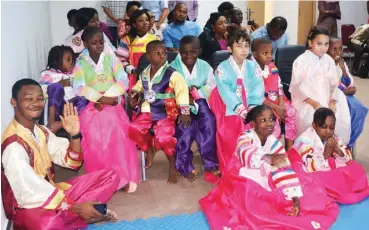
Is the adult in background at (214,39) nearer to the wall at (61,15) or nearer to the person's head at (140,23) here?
the person's head at (140,23)

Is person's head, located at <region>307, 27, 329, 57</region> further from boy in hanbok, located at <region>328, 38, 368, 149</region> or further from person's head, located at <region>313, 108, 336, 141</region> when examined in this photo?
person's head, located at <region>313, 108, 336, 141</region>

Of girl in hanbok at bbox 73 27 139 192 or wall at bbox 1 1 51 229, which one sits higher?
wall at bbox 1 1 51 229

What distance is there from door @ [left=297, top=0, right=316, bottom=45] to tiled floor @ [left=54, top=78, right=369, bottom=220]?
15.1 ft

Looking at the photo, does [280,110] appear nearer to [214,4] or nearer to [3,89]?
[3,89]

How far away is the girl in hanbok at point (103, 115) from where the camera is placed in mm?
3412

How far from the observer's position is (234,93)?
3518 millimetres

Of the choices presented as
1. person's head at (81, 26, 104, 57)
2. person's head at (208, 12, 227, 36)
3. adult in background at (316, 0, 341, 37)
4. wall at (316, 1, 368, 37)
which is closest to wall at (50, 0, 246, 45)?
person's head at (208, 12, 227, 36)

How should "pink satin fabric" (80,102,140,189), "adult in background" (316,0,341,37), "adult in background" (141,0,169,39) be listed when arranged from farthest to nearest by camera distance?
"adult in background" (316,0,341,37), "adult in background" (141,0,169,39), "pink satin fabric" (80,102,140,189)

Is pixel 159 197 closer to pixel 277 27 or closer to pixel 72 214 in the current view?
pixel 72 214

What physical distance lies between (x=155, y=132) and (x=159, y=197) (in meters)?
0.47

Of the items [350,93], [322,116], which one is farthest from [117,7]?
[322,116]

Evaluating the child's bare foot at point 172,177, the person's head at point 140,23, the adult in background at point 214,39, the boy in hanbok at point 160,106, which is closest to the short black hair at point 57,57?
the boy in hanbok at point 160,106

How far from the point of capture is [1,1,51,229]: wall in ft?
9.21

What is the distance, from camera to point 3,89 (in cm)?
273
